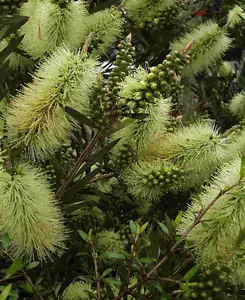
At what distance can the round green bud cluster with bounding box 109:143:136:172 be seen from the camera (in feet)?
3.41

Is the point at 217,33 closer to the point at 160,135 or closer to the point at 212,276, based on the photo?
the point at 160,135

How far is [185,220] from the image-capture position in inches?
36.3

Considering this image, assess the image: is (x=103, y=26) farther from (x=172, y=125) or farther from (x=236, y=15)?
(x=236, y=15)

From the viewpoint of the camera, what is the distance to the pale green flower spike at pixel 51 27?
1056mm

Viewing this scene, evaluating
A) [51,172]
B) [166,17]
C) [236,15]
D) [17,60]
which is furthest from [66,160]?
[236,15]

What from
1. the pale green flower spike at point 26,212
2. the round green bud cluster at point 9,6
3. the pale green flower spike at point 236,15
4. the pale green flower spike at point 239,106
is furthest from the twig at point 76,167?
the pale green flower spike at point 236,15

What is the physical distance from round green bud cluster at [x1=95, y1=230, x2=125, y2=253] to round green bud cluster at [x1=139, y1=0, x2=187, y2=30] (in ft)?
1.62

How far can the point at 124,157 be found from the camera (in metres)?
1.05

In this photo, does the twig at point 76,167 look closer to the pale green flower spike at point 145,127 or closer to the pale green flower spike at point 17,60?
the pale green flower spike at point 145,127

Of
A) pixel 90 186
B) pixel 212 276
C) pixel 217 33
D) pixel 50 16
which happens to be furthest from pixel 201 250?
pixel 217 33

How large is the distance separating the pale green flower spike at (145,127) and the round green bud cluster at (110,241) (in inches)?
8.1

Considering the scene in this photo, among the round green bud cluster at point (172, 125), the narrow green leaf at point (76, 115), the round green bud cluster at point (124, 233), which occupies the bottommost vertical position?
the round green bud cluster at point (124, 233)

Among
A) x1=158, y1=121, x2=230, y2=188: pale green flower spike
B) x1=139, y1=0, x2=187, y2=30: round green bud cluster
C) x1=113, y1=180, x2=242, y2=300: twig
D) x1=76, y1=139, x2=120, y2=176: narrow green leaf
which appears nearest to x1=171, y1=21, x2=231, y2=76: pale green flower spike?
x1=139, y1=0, x2=187, y2=30: round green bud cluster

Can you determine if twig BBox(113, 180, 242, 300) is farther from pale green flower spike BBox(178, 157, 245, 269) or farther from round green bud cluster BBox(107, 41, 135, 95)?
round green bud cluster BBox(107, 41, 135, 95)
